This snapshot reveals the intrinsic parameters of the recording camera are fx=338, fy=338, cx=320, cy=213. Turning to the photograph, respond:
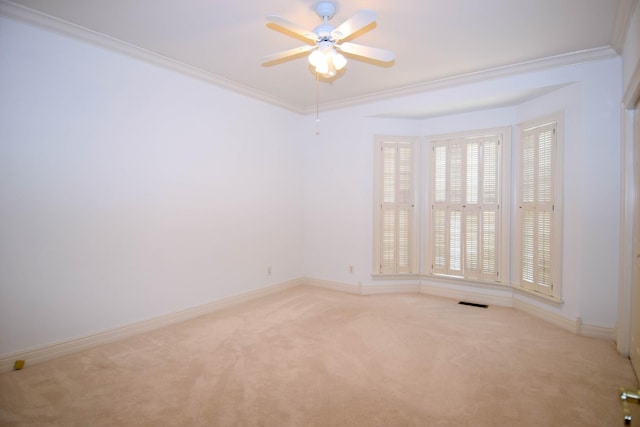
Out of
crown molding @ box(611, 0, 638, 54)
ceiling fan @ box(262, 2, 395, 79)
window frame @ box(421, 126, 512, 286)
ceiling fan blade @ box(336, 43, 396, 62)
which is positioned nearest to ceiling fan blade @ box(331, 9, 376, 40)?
ceiling fan @ box(262, 2, 395, 79)

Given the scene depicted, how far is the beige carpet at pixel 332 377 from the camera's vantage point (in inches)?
81.7

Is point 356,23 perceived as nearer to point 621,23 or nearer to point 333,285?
point 621,23

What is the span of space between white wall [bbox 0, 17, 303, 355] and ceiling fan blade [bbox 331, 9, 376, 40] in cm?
211

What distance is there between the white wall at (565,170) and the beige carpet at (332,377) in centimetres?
76

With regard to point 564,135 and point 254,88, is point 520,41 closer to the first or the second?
point 564,135

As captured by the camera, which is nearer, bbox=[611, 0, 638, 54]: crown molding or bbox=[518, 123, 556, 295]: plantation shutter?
bbox=[611, 0, 638, 54]: crown molding

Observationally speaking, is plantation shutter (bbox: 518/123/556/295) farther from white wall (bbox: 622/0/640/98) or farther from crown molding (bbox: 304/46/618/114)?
white wall (bbox: 622/0/640/98)

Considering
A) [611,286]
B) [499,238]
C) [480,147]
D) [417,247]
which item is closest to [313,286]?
[417,247]

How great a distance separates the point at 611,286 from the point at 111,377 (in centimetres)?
438

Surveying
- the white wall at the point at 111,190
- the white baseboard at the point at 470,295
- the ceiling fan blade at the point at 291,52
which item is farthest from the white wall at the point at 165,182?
the ceiling fan blade at the point at 291,52

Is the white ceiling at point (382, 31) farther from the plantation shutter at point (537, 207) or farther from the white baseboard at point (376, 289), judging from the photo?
the white baseboard at point (376, 289)

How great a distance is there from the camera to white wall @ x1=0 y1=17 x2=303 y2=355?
263cm

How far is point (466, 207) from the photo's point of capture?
14.8ft

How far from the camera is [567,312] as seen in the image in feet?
11.4
